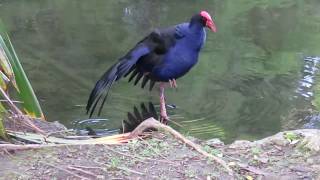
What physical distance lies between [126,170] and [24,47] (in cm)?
496

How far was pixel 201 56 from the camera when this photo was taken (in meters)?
7.06

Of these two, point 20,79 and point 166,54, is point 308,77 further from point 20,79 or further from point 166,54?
point 20,79

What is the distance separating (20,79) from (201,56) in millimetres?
3926

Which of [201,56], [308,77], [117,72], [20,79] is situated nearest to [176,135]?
[20,79]

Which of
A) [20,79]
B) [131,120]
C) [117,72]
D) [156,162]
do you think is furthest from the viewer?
[131,120]

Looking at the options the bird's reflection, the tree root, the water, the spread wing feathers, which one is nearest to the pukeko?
the spread wing feathers

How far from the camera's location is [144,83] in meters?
5.38

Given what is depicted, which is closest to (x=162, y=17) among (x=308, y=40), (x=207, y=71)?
(x=308, y=40)

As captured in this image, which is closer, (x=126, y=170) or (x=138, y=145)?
(x=126, y=170)

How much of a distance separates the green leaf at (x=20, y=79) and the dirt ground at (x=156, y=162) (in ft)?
1.55

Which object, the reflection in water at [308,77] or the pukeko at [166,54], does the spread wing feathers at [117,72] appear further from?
the reflection in water at [308,77]

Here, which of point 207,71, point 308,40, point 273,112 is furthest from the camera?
point 308,40

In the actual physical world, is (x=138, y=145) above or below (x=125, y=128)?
above

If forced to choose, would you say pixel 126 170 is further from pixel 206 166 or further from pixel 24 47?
pixel 24 47
